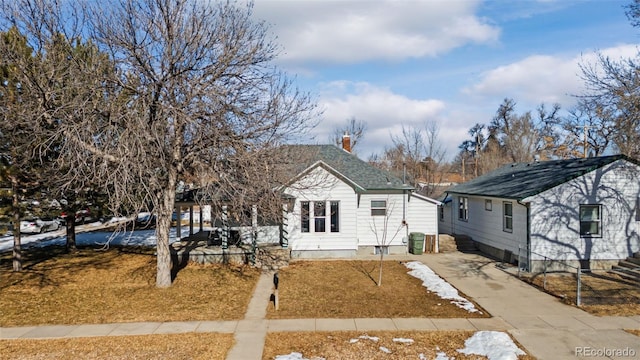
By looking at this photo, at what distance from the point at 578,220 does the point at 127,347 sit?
16.5 meters

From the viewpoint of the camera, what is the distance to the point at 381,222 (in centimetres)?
2070

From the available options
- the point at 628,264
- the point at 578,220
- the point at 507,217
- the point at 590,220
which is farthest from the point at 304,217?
the point at 628,264

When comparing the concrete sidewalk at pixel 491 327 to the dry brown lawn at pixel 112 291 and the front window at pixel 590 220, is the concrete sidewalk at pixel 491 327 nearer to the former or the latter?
the dry brown lawn at pixel 112 291

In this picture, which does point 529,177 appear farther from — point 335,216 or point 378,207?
point 335,216

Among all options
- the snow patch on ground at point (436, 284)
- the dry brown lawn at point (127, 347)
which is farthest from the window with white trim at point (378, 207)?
the dry brown lawn at point (127, 347)

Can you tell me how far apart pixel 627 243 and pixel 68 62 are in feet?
69.2

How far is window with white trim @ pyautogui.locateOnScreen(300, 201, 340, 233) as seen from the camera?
63.8 feet

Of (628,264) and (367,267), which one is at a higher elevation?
(628,264)

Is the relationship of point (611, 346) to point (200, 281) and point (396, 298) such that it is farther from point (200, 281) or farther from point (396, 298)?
point (200, 281)

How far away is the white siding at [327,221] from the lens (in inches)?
755

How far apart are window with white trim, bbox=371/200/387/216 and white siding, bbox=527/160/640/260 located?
6822mm

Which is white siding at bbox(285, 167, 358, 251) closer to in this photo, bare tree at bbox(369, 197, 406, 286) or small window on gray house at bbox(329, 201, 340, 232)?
small window on gray house at bbox(329, 201, 340, 232)

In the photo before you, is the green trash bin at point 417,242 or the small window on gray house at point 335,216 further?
the green trash bin at point 417,242

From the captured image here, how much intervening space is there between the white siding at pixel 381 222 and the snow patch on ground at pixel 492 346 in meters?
10.9
